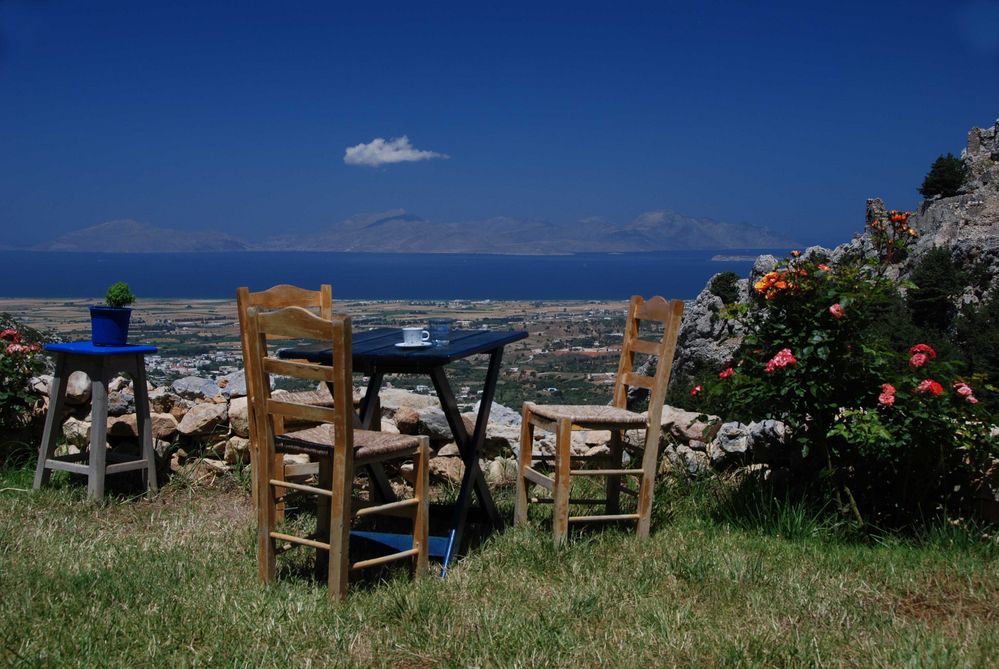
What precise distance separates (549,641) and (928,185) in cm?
4616

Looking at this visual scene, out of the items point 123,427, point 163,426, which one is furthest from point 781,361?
point 123,427

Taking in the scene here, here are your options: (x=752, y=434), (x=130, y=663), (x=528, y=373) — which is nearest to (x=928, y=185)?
(x=528, y=373)

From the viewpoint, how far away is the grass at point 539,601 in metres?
2.67

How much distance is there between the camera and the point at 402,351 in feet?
11.8

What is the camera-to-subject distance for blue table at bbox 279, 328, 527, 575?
3.54 metres

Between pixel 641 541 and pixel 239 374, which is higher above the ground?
pixel 239 374

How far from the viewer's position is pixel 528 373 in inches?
596

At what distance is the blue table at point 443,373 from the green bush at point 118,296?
4.87ft

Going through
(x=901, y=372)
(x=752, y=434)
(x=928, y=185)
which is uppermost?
(x=928, y=185)

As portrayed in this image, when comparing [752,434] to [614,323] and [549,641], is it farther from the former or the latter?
[614,323]

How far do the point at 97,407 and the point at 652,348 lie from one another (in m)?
2.95

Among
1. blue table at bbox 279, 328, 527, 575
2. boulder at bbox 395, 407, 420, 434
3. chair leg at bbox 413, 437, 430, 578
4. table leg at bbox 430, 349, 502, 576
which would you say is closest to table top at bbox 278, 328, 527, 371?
blue table at bbox 279, 328, 527, 575

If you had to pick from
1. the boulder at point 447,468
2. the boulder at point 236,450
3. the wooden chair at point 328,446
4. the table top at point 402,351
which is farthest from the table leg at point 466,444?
the boulder at point 236,450

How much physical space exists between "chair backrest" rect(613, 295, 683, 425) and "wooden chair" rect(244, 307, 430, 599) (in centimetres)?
122
